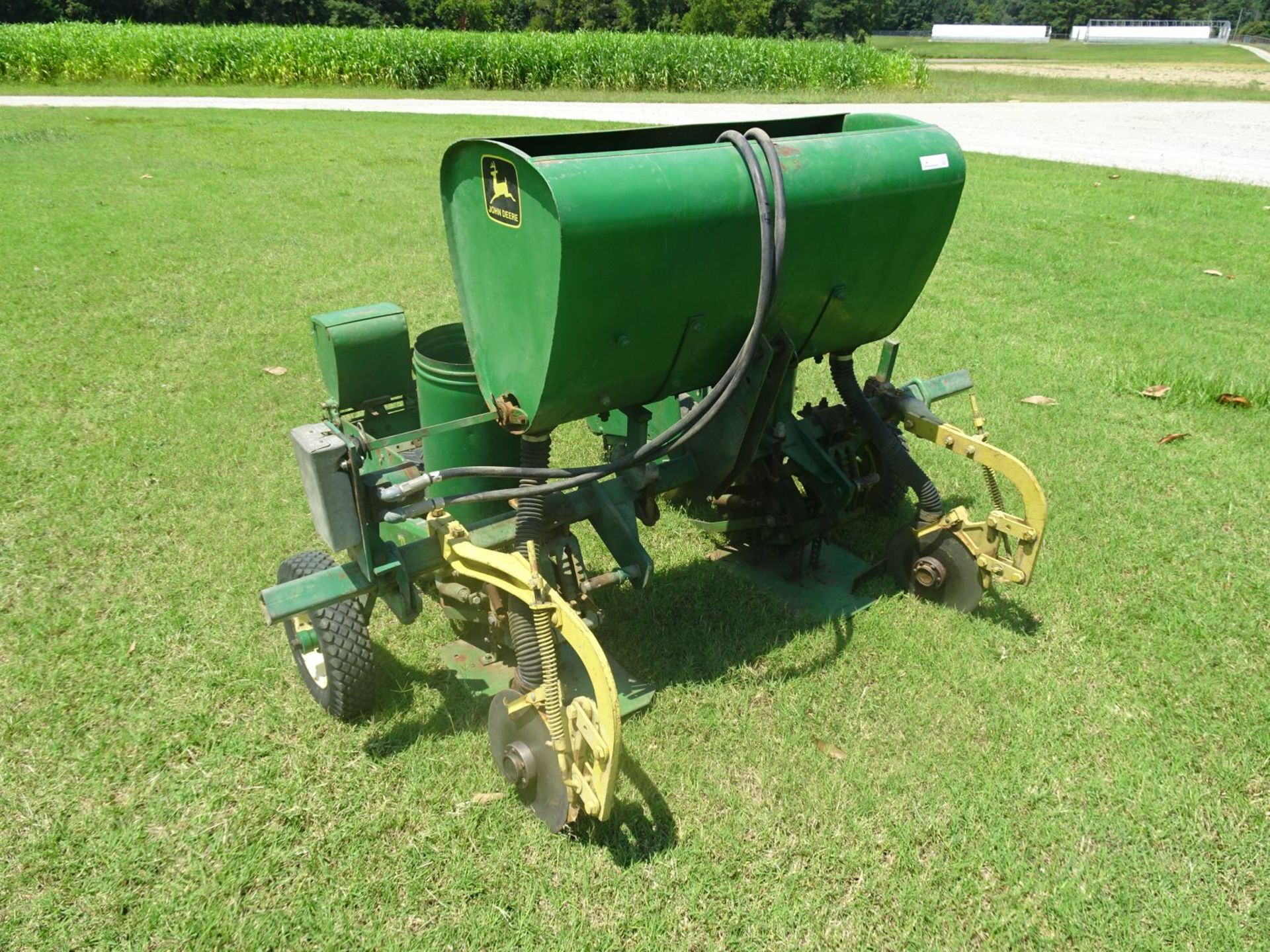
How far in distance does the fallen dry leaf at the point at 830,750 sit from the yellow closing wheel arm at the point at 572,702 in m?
0.99

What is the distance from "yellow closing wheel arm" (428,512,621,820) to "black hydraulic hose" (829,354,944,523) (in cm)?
178

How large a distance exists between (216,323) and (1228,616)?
24.6ft

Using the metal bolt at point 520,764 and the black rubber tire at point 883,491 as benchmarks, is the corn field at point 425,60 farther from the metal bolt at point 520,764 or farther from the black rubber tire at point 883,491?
the metal bolt at point 520,764

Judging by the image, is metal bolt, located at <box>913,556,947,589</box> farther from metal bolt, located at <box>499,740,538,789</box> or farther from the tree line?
the tree line

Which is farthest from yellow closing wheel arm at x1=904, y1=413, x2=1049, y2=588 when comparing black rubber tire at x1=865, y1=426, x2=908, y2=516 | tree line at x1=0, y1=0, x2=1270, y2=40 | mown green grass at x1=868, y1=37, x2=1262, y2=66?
mown green grass at x1=868, y1=37, x2=1262, y2=66

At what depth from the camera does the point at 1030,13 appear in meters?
123

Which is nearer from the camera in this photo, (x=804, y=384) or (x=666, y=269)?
(x=666, y=269)

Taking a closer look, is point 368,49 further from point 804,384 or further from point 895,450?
point 895,450

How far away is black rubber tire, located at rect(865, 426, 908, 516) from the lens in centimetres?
475

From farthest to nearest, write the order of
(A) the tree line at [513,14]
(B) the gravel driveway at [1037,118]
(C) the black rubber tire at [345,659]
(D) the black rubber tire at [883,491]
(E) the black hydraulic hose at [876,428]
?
(A) the tree line at [513,14] → (B) the gravel driveway at [1037,118] → (D) the black rubber tire at [883,491] → (E) the black hydraulic hose at [876,428] → (C) the black rubber tire at [345,659]

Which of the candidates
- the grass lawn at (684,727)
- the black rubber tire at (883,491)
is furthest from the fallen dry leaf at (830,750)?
the black rubber tire at (883,491)

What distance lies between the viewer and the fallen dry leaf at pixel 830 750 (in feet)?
11.3

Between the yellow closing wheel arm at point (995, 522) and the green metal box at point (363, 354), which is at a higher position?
the green metal box at point (363, 354)

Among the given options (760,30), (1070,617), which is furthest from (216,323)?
(760,30)
